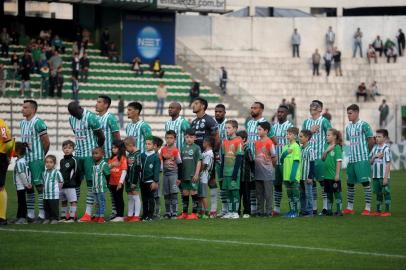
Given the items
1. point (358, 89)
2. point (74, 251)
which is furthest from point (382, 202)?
point (358, 89)

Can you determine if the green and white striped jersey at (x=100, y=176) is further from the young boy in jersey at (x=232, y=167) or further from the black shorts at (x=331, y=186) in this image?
the black shorts at (x=331, y=186)

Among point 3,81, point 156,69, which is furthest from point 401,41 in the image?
point 3,81

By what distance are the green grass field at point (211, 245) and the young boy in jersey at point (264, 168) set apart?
0.98 meters

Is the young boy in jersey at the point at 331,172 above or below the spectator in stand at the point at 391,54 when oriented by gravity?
below

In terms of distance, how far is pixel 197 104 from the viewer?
22.0 metres

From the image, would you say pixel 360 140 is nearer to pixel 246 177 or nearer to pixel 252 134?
pixel 252 134

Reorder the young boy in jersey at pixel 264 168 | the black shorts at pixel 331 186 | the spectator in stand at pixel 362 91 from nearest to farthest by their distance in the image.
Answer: the young boy in jersey at pixel 264 168 < the black shorts at pixel 331 186 < the spectator in stand at pixel 362 91

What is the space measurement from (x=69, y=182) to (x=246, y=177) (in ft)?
11.9

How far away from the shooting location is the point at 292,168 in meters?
22.2

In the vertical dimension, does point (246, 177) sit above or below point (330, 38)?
below

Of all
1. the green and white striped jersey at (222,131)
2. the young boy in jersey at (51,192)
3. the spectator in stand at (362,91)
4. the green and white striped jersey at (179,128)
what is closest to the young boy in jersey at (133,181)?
the green and white striped jersey at (179,128)

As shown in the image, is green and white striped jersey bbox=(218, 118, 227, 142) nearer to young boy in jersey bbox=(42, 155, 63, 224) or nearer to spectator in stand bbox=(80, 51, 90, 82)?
young boy in jersey bbox=(42, 155, 63, 224)

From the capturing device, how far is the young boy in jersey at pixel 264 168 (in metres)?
22.1

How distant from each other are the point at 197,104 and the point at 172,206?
1.98m
